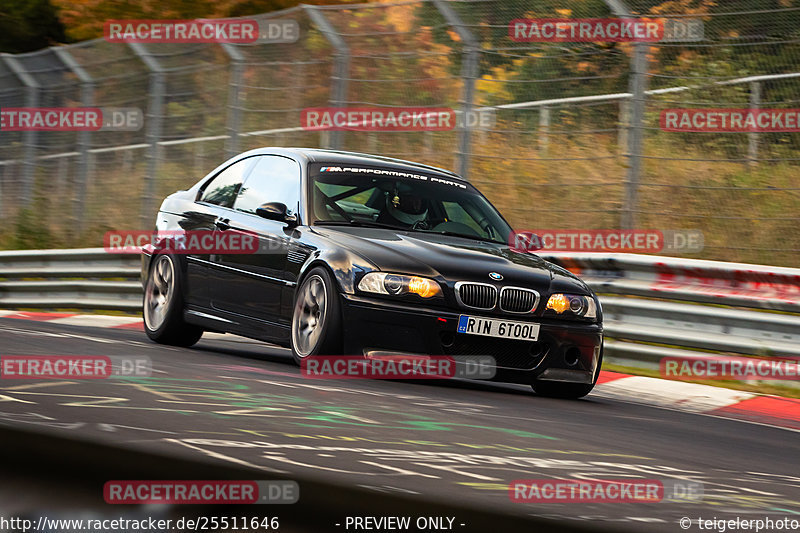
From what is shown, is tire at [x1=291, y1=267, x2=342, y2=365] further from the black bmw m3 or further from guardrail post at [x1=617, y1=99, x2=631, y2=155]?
guardrail post at [x1=617, y1=99, x2=631, y2=155]

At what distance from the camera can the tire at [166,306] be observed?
888cm

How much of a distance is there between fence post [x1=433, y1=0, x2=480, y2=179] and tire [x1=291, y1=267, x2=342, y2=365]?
452 cm

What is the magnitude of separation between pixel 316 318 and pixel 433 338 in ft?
2.36

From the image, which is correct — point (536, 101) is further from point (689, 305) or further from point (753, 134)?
point (689, 305)

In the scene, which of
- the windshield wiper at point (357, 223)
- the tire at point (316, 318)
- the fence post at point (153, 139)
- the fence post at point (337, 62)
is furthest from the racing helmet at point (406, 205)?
the fence post at point (153, 139)

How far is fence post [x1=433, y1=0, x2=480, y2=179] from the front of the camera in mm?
11445

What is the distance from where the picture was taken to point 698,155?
392 inches

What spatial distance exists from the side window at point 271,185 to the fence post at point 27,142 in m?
10.3

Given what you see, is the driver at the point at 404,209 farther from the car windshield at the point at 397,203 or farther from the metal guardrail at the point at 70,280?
the metal guardrail at the point at 70,280

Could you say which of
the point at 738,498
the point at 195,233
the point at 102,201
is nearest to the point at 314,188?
the point at 195,233

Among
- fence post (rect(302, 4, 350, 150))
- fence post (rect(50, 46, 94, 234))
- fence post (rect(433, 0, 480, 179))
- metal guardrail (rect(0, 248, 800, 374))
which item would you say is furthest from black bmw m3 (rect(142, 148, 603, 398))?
fence post (rect(50, 46, 94, 234))

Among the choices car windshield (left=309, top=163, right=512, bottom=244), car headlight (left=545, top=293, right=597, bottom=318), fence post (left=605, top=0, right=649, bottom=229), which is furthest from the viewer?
fence post (left=605, top=0, right=649, bottom=229)

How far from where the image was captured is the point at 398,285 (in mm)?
6832

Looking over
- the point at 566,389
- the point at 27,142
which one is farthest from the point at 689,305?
the point at 27,142
